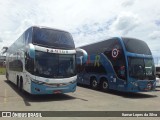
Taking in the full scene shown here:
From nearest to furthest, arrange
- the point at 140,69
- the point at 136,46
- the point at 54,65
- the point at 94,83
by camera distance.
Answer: the point at 54,65 → the point at 140,69 → the point at 136,46 → the point at 94,83

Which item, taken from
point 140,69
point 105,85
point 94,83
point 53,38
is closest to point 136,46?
point 140,69

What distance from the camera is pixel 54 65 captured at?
13.6 meters

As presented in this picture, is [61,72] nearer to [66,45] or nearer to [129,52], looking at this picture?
[66,45]

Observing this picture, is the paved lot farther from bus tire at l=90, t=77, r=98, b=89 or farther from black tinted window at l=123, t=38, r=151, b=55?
bus tire at l=90, t=77, r=98, b=89

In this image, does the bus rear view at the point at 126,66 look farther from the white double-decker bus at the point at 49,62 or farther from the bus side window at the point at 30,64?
the bus side window at the point at 30,64

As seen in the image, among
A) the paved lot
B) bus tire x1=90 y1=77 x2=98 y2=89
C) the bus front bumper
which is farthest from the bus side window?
bus tire x1=90 y1=77 x2=98 y2=89

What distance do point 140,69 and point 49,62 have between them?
5.83 metres

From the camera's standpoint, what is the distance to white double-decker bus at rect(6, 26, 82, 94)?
1311 centimetres

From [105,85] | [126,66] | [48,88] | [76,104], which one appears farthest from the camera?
[105,85]

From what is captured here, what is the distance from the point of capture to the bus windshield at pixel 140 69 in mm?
15570

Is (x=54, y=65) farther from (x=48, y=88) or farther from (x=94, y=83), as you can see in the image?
(x=94, y=83)

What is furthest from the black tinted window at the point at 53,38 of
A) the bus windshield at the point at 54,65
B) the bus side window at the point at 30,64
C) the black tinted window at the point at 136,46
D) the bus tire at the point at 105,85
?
the bus tire at the point at 105,85

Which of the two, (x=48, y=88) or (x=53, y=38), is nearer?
(x=48, y=88)

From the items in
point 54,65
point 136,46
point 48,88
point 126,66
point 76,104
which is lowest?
point 76,104
